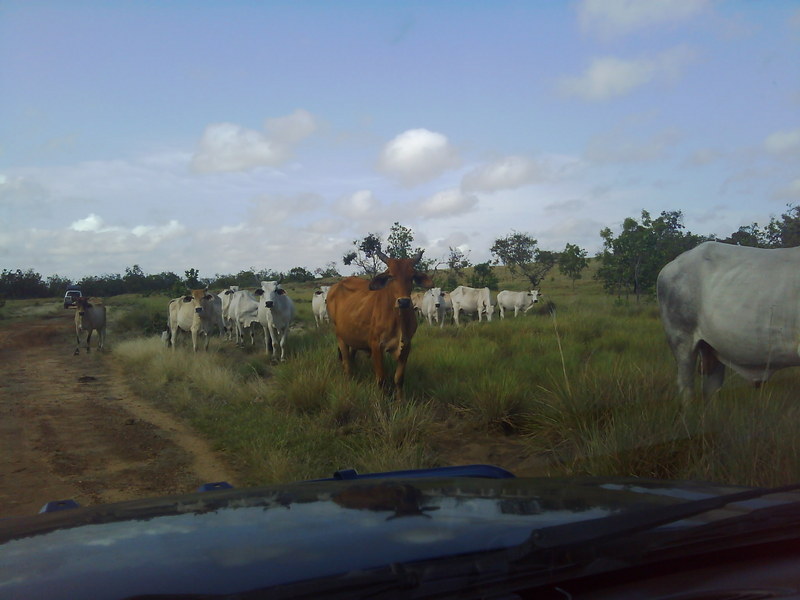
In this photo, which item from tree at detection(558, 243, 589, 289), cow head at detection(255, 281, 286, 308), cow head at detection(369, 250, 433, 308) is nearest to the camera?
cow head at detection(369, 250, 433, 308)

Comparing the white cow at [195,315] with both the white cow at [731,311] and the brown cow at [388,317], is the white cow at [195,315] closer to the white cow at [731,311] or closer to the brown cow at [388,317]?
the brown cow at [388,317]

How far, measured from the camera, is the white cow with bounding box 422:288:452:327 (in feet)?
87.4

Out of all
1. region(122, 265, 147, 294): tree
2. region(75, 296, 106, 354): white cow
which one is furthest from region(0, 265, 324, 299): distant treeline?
region(75, 296, 106, 354): white cow

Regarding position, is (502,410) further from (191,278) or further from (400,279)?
(191,278)

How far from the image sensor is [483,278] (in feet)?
148

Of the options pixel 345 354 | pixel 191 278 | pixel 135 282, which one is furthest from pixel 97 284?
pixel 345 354

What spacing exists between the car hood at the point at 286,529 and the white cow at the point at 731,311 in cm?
477

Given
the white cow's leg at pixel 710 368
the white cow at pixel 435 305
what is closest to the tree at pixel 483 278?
the white cow at pixel 435 305

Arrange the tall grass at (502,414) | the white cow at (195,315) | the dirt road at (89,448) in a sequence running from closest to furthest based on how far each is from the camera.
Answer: the tall grass at (502,414), the dirt road at (89,448), the white cow at (195,315)

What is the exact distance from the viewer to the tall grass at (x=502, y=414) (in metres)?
5.16

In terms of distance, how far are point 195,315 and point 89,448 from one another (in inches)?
426

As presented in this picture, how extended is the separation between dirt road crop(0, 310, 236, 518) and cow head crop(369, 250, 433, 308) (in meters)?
3.34

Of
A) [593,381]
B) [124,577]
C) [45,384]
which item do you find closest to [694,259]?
[593,381]

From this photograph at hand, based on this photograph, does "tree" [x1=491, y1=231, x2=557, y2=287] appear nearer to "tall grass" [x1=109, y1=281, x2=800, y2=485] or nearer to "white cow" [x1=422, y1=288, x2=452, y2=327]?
"white cow" [x1=422, y1=288, x2=452, y2=327]
